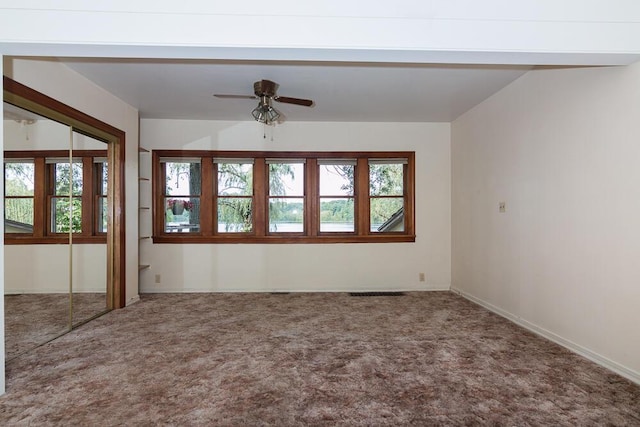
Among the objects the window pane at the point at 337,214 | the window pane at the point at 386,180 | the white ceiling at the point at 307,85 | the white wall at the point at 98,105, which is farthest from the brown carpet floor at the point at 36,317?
the window pane at the point at 386,180

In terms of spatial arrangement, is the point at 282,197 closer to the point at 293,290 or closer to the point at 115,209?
the point at 293,290

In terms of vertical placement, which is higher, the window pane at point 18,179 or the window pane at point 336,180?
the window pane at point 336,180

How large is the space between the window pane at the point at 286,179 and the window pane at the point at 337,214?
0.43m

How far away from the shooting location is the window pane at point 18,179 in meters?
2.78

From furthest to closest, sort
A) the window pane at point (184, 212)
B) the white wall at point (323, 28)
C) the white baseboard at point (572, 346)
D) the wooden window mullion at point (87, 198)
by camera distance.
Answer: the window pane at point (184, 212)
the wooden window mullion at point (87, 198)
the white baseboard at point (572, 346)
the white wall at point (323, 28)

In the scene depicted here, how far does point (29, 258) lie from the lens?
2.98 m

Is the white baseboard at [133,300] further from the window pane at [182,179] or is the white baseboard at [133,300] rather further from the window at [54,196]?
the window pane at [182,179]

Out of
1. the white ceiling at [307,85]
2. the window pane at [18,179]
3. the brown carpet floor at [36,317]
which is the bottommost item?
the brown carpet floor at [36,317]

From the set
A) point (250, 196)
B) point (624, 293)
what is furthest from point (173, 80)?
point (624, 293)

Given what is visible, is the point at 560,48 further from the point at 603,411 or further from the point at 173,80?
the point at 173,80

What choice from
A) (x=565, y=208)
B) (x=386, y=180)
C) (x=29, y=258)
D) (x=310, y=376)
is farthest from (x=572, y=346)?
(x=29, y=258)

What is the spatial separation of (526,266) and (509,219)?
0.55 m

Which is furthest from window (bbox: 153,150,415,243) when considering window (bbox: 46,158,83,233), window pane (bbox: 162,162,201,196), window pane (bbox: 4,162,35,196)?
window pane (bbox: 4,162,35,196)

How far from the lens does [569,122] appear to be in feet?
9.61
